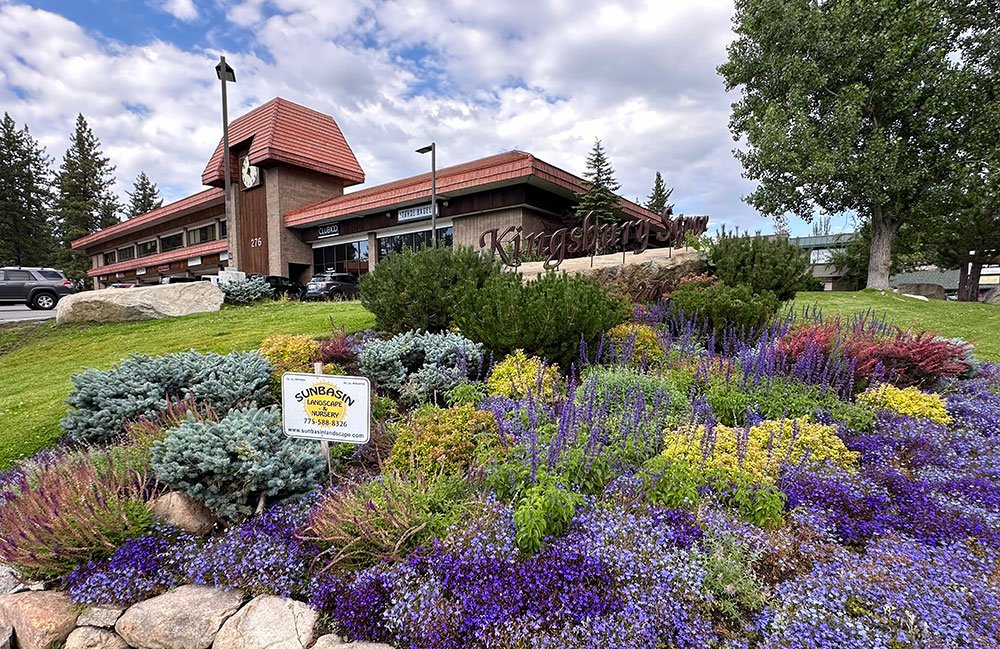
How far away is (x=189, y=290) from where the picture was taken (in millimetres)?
12133

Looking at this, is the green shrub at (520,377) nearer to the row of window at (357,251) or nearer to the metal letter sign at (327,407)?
the metal letter sign at (327,407)

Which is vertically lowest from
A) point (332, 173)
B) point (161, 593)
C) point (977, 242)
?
point (161, 593)

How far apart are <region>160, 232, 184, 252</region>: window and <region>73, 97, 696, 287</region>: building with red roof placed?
1.29m

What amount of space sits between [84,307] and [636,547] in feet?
43.5

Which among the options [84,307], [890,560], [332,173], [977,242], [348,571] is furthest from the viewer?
[332,173]

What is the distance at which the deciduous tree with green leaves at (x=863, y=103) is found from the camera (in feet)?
50.6

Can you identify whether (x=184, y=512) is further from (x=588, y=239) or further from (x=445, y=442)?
(x=588, y=239)

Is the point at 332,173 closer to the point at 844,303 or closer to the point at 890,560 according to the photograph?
the point at 844,303

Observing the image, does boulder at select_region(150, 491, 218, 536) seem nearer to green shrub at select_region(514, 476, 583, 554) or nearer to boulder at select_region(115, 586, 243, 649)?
boulder at select_region(115, 586, 243, 649)

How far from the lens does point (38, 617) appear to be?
229cm

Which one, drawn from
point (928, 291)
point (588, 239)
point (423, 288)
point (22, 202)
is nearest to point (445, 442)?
point (423, 288)

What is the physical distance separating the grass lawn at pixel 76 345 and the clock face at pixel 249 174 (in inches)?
650

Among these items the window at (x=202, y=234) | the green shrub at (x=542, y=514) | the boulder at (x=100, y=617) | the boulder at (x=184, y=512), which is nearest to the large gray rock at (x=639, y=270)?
the green shrub at (x=542, y=514)

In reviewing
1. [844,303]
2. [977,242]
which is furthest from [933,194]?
[977,242]
